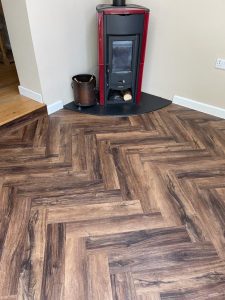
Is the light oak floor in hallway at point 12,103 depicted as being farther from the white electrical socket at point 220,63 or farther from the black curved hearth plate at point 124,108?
the white electrical socket at point 220,63

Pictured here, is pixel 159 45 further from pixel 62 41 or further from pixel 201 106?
pixel 62 41

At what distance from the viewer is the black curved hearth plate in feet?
8.89

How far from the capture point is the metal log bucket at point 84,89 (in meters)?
2.62

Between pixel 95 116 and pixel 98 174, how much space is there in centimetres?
94

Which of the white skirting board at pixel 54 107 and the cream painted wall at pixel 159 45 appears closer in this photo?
the cream painted wall at pixel 159 45

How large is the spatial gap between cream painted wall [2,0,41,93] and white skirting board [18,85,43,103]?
0.03 metres

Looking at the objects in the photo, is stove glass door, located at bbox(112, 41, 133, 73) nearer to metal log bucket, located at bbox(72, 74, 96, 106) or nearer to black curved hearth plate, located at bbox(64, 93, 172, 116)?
metal log bucket, located at bbox(72, 74, 96, 106)

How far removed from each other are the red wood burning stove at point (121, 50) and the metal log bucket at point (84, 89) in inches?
3.9

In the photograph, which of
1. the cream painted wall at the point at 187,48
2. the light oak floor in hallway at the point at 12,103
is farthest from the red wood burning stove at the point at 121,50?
the light oak floor in hallway at the point at 12,103

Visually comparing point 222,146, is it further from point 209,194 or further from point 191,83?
point 191,83

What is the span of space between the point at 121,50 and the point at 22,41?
95cm

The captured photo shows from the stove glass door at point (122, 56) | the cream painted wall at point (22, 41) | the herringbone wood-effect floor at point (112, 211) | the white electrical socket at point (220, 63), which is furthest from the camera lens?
the stove glass door at point (122, 56)

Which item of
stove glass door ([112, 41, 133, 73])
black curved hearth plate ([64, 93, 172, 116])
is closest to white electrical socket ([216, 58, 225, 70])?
black curved hearth plate ([64, 93, 172, 116])

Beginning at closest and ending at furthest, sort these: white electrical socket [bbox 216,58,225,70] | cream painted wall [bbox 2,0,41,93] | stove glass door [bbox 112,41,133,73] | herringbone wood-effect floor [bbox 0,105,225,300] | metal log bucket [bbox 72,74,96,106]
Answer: herringbone wood-effect floor [bbox 0,105,225,300] → cream painted wall [bbox 2,0,41,93] → white electrical socket [bbox 216,58,225,70] → stove glass door [bbox 112,41,133,73] → metal log bucket [bbox 72,74,96,106]
